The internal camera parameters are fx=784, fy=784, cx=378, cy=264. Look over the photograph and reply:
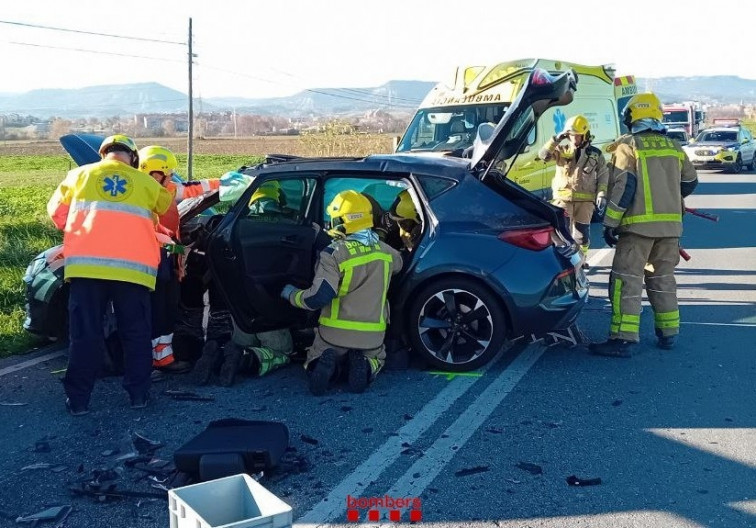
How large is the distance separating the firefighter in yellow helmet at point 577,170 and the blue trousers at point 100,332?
5231mm

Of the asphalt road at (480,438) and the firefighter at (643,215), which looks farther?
the firefighter at (643,215)

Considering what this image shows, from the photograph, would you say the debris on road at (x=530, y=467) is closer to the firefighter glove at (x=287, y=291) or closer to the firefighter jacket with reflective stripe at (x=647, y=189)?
the firefighter glove at (x=287, y=291)

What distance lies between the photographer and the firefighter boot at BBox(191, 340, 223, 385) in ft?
18.0

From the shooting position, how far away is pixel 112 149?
512cm

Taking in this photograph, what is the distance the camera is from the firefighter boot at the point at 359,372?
5.24 metres

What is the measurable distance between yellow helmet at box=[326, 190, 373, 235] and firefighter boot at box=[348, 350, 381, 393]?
852 mm

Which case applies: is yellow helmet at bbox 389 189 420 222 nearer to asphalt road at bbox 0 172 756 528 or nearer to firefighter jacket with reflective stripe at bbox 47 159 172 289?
asphalt road at bbox 0 172 756 528

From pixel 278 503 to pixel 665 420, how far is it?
2967 mm

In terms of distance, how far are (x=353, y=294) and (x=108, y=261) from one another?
1.61 meters

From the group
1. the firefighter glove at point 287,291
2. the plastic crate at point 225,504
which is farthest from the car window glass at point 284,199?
the plastic crate at point 225,504

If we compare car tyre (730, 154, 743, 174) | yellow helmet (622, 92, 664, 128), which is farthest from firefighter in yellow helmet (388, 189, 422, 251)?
car tyre (730, 154, 743, 174)

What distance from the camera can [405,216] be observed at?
634 cm

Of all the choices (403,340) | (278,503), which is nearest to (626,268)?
(403,340)

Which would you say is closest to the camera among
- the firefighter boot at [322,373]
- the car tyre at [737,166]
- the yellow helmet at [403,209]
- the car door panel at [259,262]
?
the firefighter boot at [322,373]
